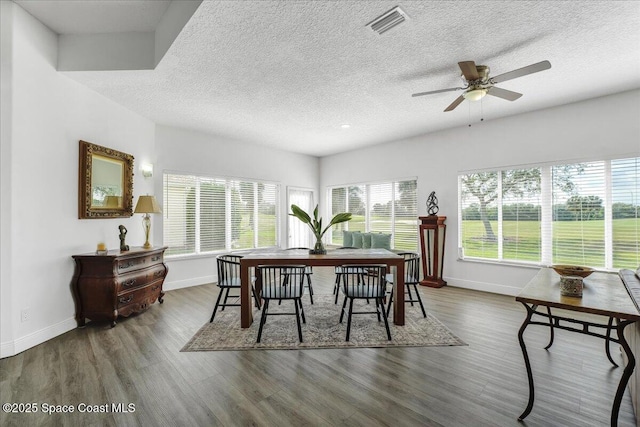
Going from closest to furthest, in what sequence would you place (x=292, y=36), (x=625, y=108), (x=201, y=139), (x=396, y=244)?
(x=292, y=36)
(x=625, y=108)
(x=201, y=139)
(x=396, y=244)

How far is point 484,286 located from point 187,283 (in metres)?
5.31

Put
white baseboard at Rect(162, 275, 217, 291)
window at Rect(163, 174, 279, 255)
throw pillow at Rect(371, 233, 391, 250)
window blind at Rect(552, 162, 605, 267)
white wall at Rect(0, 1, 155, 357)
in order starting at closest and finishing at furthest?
white wall at Rect(0, 1, 155, 357) < window blind at Rect(552, 162, 605, 267) < white baseboard at Rect(162, 275, 217, 291) < window at Rect(163, 174, 279, 255) < throw pillow at Rect(371, 233, 391, 250)

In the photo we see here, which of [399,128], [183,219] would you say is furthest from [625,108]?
[183,219]

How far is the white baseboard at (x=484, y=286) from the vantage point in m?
4.48

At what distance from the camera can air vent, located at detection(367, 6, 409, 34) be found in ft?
7.14

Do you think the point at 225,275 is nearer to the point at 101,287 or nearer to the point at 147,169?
the point at 101,287

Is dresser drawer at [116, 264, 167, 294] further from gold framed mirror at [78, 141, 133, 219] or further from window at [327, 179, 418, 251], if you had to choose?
window at [327, 179, 418, 251]

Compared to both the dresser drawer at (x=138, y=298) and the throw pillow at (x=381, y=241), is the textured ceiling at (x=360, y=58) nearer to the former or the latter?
the throw pillow at (x=381, y=241)

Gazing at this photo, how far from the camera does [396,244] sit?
605 cm

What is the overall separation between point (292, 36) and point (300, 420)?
9.93 ft

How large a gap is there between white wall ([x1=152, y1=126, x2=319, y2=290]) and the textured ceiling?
0.58m

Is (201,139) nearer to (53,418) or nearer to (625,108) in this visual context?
(53,418)

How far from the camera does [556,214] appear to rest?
4.19 m

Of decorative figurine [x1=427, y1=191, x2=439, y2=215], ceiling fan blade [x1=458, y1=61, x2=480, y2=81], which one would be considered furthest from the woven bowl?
decorative figurine [x1=427, y1=191, x2=439, y2=215]
